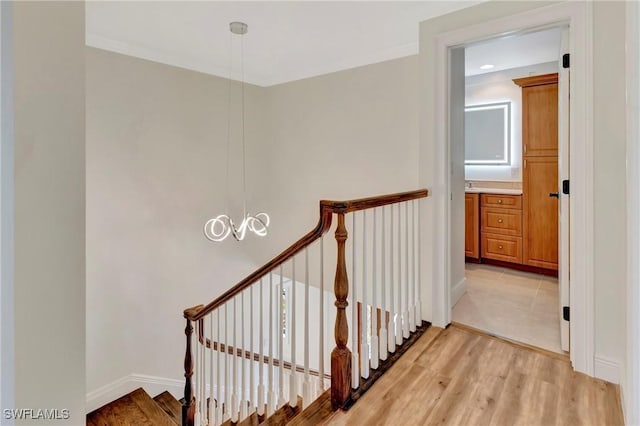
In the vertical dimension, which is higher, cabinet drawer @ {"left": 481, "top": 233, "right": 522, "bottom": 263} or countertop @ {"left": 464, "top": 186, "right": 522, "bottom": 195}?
countertop @ {"left": 464, "top": 186, "right": 522, "bottom": 195}

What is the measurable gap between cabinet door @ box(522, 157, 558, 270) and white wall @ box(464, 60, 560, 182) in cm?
59

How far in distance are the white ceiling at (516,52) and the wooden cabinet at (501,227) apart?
155 centimetres

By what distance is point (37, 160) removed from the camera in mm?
626

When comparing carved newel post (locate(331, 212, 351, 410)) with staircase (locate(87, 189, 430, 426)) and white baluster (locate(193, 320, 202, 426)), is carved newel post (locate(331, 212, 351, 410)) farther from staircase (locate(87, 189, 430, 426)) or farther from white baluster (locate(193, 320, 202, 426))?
white baluster (locate(193, 320, 202, 426))

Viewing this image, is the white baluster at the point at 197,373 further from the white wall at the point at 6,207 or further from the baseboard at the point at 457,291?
the white wall at the point at 6,207

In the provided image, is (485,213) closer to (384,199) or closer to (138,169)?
(384,199)

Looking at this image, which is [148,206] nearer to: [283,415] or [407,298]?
[283,415]

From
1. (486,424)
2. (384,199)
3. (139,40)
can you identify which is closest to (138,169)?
(139,40)

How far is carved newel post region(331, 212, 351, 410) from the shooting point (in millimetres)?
1843

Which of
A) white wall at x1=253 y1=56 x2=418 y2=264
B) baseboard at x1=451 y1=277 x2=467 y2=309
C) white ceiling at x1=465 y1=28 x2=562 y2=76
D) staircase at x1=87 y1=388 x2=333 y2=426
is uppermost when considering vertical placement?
white ceiling at x1=465 y1=28 x2=562 y2=76

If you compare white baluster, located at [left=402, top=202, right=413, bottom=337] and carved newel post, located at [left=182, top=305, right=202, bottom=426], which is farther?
carved newel post, located at [left=182, top=305, right=202, bottom=426]

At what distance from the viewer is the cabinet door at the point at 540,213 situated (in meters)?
4.02

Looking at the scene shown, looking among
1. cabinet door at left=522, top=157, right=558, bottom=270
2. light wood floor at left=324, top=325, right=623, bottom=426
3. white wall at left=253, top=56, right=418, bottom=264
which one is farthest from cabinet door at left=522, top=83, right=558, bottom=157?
light wood floor at left=324, top=325, right=623, bottom=426

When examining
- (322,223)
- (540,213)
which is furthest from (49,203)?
(540,213)
